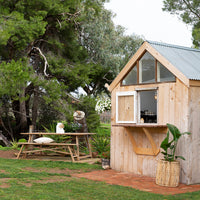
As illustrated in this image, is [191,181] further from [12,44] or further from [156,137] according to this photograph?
[12,44]

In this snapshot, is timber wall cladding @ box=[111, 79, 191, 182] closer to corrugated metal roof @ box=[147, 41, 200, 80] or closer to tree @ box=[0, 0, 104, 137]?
corrugated metal roof @ box=[147, 41, 200, 80]

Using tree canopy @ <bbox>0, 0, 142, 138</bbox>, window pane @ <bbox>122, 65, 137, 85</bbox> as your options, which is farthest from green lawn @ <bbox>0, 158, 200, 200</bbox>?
tree canopy @ <bbox>0, 0, 142, 138</bbox>

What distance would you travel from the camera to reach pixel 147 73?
8.43 metres

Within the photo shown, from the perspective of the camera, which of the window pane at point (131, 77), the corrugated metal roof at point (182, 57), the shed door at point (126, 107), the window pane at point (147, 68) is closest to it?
the corrugated metal roof at point (182, 57)

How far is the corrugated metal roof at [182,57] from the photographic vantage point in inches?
303

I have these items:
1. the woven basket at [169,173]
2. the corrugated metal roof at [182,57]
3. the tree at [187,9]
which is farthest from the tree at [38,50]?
the woven basket at [169,173]

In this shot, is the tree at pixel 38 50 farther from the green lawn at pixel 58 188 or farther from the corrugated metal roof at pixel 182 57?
the corrugated metal roof at pixel 182 57

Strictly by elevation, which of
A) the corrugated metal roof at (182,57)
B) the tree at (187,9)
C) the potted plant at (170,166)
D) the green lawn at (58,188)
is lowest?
the green lawn at (58,188)

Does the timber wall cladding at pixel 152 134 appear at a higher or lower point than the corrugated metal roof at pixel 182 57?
lower

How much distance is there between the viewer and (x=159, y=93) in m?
8.03

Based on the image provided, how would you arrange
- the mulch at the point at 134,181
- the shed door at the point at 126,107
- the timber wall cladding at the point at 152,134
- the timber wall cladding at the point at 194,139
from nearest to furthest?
the mulch at the point at 134,181 < the timber wall cladding at the point at 194,139 < the timber wall cladding at the point at 152,134 < the shed door at the point at 126,107

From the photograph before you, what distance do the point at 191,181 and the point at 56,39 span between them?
11.5 metres

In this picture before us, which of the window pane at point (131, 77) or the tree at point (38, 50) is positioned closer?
the window pane at point (131, 77)

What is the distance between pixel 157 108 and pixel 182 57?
5.13 feet
